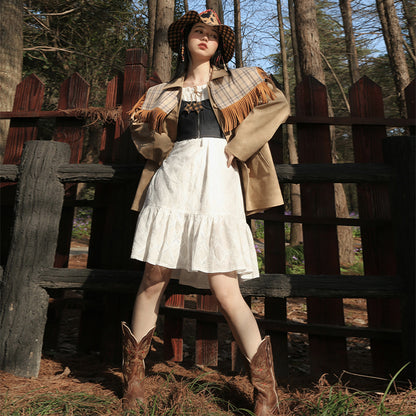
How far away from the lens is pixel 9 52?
3.37 m

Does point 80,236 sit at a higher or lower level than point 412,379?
higher

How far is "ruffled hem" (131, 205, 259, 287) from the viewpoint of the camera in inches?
67.2

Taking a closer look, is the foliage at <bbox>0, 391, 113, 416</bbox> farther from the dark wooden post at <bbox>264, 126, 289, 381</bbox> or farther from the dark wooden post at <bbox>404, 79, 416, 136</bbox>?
the dark wooden post at <bbox>404, 79, 416, 136</bbox>

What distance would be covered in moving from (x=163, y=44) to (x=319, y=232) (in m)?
3.72

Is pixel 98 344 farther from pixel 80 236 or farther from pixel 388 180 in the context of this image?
pixel 80 236

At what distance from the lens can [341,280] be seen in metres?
2.02

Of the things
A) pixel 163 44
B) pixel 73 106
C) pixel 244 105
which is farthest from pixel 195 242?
pixel 163 44

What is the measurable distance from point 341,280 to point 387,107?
1818 cm

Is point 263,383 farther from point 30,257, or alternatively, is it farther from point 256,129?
point 30,257

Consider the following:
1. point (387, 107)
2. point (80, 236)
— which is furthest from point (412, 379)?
point (387, 107)

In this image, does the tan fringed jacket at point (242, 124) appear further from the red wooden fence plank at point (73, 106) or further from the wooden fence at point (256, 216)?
the red wooden fence plank at point (73, 106)

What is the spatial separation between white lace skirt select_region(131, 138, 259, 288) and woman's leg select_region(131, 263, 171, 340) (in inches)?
4.9

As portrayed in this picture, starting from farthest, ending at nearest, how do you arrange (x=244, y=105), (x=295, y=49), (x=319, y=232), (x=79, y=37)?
(x=79, y=37) < (x=295, y=49) < (x=319, y=232) < (x=244, y=105)

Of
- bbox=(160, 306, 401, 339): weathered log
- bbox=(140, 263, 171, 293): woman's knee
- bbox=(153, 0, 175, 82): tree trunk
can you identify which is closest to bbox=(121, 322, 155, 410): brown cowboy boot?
bbox=(140, 263, 171, 293): woman's knee
